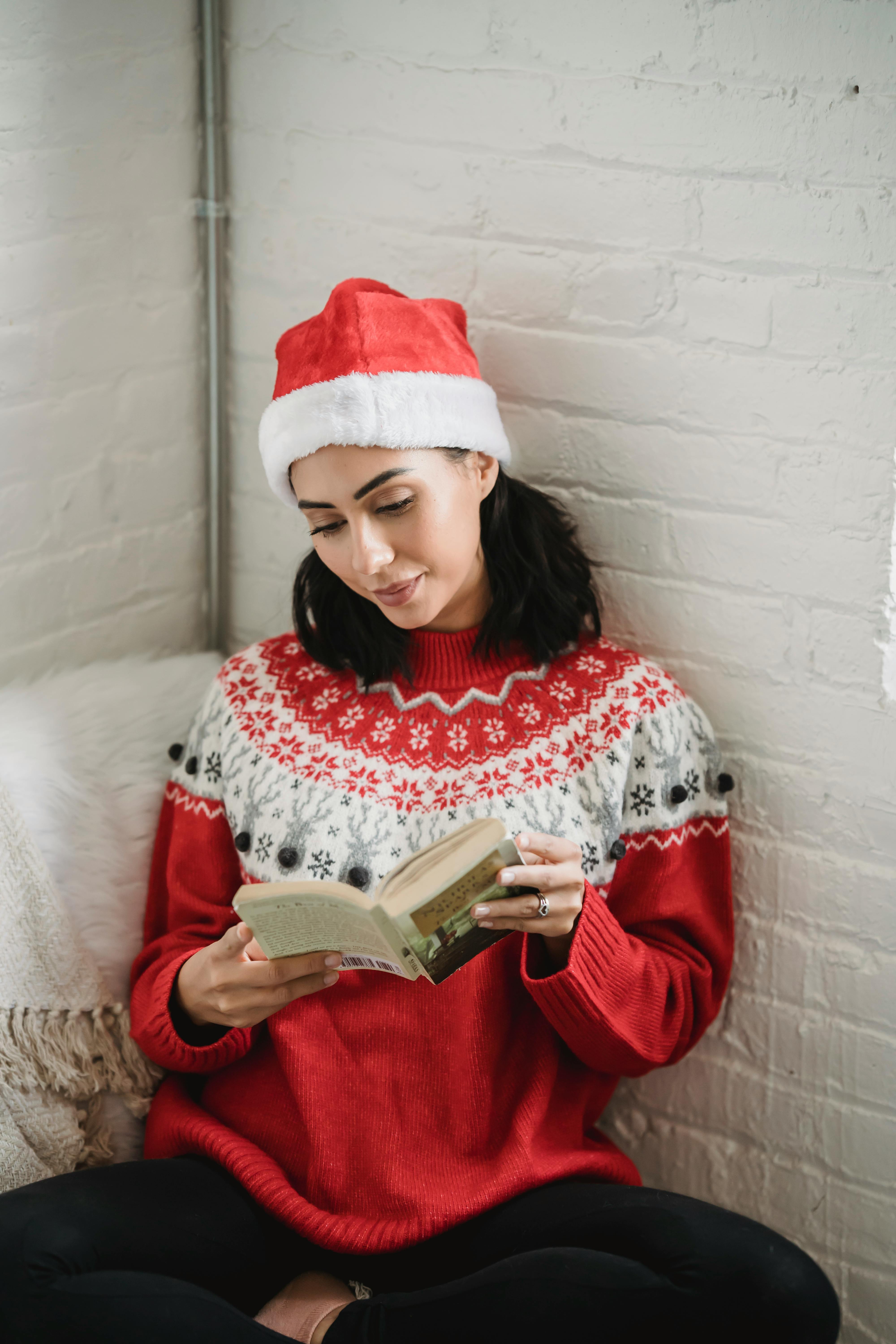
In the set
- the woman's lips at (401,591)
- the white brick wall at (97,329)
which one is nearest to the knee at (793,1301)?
the woman's lips at (401,591)

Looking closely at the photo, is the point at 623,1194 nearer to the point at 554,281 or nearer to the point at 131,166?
the point at 554,281

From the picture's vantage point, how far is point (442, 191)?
1.39 metres

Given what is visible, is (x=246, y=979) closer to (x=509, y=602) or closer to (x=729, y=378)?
(x=509, y=602)

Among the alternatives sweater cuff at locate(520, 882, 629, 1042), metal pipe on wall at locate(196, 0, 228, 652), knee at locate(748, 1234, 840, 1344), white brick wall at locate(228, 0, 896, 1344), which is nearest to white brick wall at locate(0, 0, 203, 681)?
metal pipe on wall at locate(196, 0, 228, 652)

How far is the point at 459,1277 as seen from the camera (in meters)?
1.14

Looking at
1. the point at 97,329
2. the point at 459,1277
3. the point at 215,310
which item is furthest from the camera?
the point at 215,310

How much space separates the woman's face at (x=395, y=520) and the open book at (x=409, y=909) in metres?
0.30

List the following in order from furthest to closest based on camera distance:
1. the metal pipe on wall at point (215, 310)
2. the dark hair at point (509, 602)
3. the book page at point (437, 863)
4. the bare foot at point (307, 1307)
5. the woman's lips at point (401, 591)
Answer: the metal pipe on wall at point (215, 310)
the dark hair at point (509, 602)
the woman's lips at point (401, 591)
the bare foot at point (307, 1307)
the book page at point (437, 863)

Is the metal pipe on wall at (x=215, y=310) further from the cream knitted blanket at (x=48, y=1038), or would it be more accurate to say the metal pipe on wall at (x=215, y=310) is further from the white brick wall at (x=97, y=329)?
the cream knitted blanket at (x=48, y=1038)

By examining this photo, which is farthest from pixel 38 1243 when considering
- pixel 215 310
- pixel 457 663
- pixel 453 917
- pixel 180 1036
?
pixel 215 310

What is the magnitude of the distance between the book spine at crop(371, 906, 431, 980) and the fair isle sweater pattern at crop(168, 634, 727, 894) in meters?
0.25


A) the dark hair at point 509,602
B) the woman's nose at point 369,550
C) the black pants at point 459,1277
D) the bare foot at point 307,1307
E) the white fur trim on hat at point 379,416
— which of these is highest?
the white fur trim on hat at point 379,416

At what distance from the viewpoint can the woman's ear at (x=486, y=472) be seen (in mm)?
1230

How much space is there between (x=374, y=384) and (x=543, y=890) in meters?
0.53
